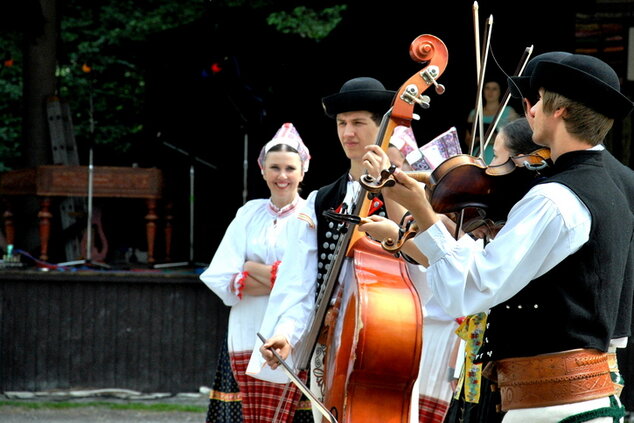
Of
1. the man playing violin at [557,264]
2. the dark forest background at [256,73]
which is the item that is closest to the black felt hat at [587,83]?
the man playing violin at [557,264]

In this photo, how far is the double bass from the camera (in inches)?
134

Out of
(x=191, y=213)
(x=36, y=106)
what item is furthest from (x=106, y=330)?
(x=36, y=106)

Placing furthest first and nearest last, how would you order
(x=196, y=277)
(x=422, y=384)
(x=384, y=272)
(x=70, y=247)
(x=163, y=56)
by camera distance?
(x=163, y=56) → (x=70, y=247) → (x=196, y=277) → (x=422, y=384) → (x=384, y=272)

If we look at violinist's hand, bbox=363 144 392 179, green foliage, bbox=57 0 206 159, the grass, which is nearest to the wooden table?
the grass

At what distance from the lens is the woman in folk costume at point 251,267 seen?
5.10 m

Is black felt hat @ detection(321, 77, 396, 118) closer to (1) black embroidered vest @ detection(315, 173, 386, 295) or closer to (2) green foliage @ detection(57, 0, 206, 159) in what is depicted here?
(1) black embroidered vest @ detection(315, 173, 386, 295)

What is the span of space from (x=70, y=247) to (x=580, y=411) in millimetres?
7957

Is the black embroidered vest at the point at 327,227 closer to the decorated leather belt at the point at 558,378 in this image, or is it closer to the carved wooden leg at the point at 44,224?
the decorated leather belt at the point at 558,378

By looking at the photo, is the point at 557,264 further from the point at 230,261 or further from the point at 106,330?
the point at 106,330

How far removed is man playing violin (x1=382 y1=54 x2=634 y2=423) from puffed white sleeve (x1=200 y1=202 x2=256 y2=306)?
105 inches

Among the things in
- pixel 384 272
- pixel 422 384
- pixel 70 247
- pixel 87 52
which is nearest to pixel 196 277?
pixel 70 247

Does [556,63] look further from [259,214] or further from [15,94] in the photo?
[15,94]

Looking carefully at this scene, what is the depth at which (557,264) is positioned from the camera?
99.2 inches

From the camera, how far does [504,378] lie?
2.64 meters
